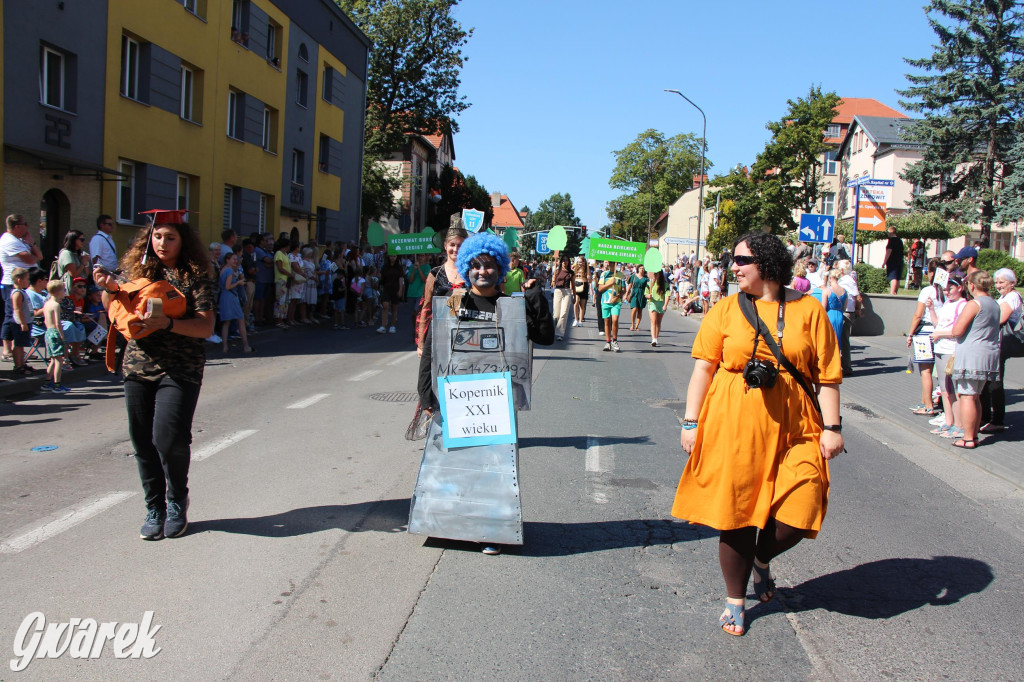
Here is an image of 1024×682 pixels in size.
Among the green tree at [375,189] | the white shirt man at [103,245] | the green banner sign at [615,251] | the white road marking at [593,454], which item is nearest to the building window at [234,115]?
the white shirt man at [103,245]

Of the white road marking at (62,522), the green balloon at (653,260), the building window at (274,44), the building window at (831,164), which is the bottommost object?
the white road marking at (62,522)

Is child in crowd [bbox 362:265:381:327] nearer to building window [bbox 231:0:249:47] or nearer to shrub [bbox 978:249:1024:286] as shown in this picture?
building window [bbox 231:0:249:47]

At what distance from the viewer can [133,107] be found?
17750 millimetres

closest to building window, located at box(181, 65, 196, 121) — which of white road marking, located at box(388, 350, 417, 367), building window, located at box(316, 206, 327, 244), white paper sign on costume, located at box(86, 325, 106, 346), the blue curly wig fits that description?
building window, located at box(316, 206, 327, 244)

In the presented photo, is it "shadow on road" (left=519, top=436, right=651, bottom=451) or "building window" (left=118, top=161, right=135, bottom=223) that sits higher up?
"building window" (left=118, top=161, right=135, bottom=223)

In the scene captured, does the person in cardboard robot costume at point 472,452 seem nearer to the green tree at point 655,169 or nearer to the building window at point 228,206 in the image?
the building window at point 228,206

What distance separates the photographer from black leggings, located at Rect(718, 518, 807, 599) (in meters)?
3.63

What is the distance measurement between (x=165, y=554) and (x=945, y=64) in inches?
1602

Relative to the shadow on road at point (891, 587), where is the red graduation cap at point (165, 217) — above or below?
above

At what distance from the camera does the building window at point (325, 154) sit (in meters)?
31.4

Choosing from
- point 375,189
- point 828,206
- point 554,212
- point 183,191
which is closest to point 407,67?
point 375,189

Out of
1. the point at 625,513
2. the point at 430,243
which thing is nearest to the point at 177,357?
the point at 625,513

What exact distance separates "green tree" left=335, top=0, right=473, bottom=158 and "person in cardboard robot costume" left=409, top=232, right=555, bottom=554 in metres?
40.3

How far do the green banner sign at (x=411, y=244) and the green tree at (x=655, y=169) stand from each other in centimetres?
7862
